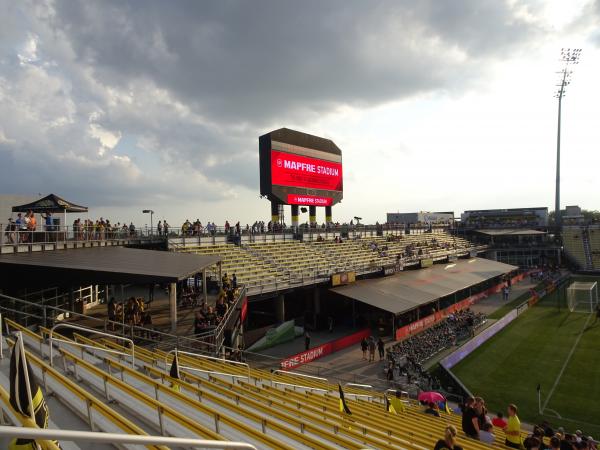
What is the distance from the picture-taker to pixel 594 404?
1563 cm

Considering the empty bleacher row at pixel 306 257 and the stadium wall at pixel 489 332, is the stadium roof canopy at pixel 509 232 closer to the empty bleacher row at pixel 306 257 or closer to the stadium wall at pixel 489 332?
the empty bleacher row at pixel 306 257

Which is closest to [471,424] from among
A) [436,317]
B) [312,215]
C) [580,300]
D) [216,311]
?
[216,311]

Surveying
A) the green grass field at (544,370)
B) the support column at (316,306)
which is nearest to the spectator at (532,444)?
the green grass field at (544,370)

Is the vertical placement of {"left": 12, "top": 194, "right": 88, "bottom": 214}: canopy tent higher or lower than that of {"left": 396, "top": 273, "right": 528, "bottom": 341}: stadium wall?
higher

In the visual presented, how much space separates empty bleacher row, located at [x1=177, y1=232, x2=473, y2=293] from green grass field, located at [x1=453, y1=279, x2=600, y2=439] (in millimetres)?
9886

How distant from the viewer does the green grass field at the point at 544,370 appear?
15.3 meters

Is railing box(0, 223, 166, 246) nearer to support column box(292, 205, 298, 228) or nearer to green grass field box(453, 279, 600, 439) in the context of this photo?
support column box(292, 205, 298, 228)

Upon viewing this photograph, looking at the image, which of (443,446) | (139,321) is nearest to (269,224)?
(139,321)

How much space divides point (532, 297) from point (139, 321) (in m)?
35.0

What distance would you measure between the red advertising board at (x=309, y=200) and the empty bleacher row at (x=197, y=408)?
21768 millimetres

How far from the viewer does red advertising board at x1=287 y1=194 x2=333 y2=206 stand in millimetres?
33281

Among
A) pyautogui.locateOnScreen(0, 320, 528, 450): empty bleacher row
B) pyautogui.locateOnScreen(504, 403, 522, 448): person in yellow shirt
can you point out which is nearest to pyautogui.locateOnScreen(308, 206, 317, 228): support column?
pyautogui.locateOnScreen(0, 320, 528, 450): empty bleacher row

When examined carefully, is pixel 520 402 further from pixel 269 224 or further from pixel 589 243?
pixel 589 243

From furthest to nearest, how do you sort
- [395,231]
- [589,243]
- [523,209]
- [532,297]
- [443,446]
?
[523,209] < [589,243] < [395,231] < [532,297] < [443,446]
